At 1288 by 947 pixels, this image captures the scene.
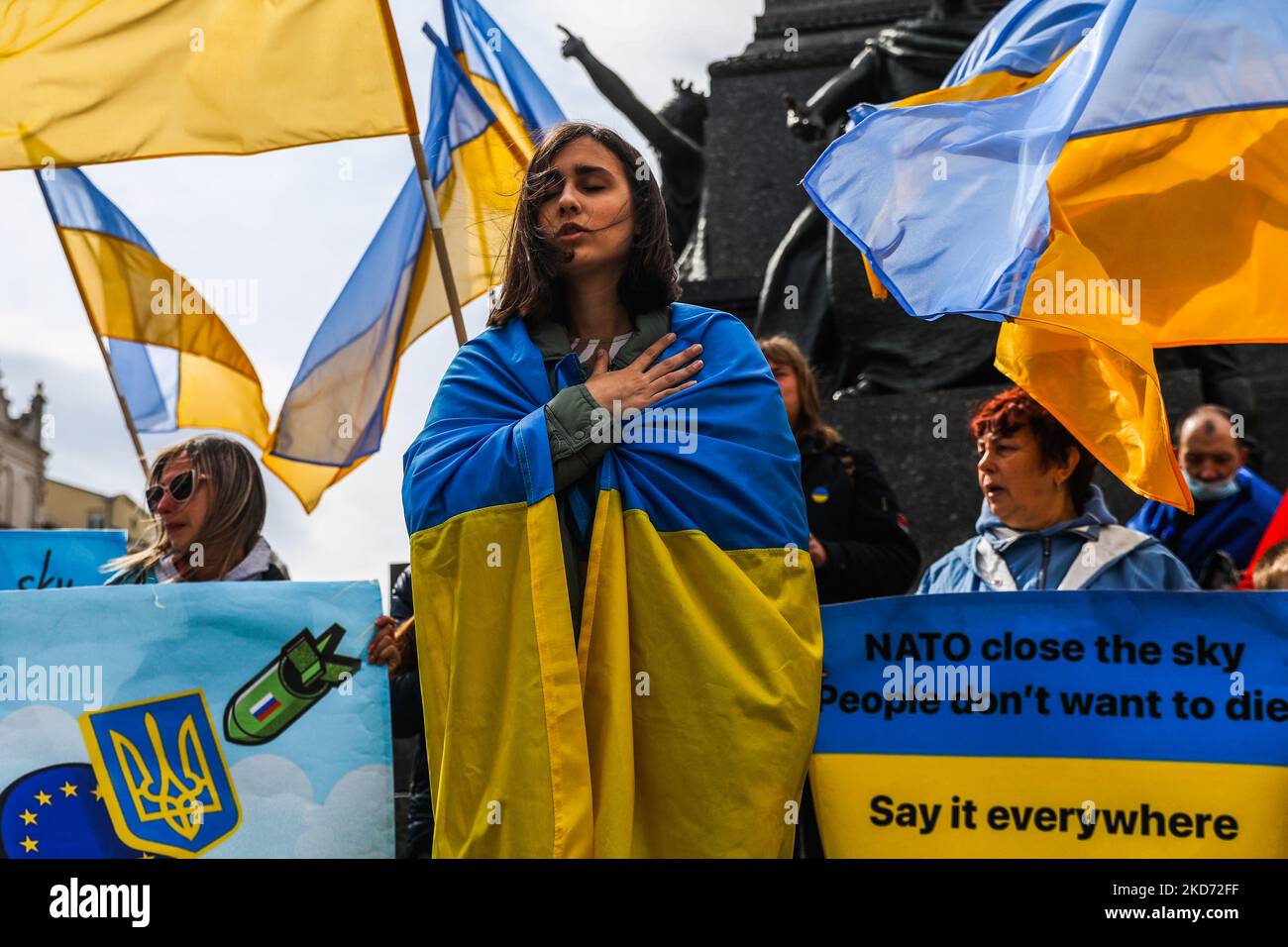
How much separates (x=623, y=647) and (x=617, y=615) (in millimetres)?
61

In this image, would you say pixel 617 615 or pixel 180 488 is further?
pixel 180 488

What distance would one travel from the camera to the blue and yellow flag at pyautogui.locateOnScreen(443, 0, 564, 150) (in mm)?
6840

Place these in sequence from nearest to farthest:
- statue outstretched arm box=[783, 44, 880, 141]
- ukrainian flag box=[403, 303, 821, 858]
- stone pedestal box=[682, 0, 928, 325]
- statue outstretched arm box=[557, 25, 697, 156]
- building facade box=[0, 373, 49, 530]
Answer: ukrainian flag box=[403, 303, 821, 858] → statue outstretched arm box=[783, 44, 880, 141] → stone pedestal box=[682, 0, 928, 325] → statue outstretched arm box=[557, 25, 697, 156] → building facade box=[0, 373, 49, 530]

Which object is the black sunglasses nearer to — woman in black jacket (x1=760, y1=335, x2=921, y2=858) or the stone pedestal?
woman in black jacket (x1=760, y1=335, x2=921, y2=858)

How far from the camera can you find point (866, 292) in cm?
744

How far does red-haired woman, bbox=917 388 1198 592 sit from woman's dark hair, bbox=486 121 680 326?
1.51 m

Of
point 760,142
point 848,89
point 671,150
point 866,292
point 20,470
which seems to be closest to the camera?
point 866,292

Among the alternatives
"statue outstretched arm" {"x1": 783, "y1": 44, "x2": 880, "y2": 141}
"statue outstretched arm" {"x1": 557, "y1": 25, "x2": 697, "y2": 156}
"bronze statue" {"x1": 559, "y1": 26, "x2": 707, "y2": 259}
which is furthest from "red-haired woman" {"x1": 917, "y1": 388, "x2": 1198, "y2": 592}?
"statue outstretched arm" {"x1": 557, "y1": 25, "x2": 697, "y2": 156}

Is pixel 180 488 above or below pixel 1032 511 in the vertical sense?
above

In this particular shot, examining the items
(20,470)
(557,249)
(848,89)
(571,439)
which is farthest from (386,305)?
(20,470)

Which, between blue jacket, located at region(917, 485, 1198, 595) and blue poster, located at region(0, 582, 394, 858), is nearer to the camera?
blue poster, located at region(0, 582, 394, 858)

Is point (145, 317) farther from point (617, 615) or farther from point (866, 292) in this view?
point (617, 615)

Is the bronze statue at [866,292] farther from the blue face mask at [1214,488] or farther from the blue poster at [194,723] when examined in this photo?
the blue poster at [194,723]
